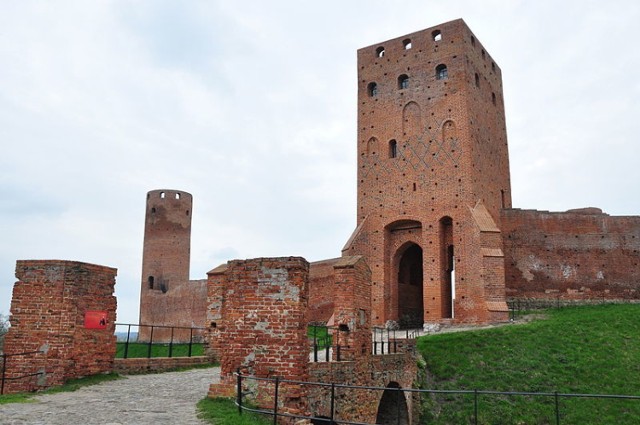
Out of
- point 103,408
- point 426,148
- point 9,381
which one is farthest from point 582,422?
point 426,148

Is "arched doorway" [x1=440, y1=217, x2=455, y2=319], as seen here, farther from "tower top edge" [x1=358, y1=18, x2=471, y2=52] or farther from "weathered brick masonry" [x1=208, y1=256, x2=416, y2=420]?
"weathered brick masonry" [x1=208, y1=256, x2=416, y2=420]

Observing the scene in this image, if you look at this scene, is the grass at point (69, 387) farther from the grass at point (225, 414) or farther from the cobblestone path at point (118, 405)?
the grass at point (225, 414)

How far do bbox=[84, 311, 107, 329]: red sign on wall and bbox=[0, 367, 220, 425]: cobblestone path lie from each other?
1.12 m

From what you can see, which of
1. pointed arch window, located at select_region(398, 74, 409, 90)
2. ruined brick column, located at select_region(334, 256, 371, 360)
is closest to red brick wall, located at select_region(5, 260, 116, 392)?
ruined brick column, located at select_region(334, 256, 371, 360)

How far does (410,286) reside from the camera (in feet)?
94.1

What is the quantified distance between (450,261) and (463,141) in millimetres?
5476

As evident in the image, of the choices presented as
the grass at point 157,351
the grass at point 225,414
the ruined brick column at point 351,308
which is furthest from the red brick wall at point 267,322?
the grass at point 157,351

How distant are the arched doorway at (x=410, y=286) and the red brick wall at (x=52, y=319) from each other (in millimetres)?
17737

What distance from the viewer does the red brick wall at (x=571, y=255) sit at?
26.7m

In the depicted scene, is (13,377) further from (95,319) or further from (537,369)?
(537,369)

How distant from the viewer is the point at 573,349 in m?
17.7

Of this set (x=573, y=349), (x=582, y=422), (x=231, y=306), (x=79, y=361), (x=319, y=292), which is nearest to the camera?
(x=231, y=306)

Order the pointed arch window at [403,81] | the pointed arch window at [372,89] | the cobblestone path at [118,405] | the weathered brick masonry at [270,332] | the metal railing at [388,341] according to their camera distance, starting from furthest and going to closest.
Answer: the pointed arch window at [372,89] < the pointed arch window at [403,81] < the metal railing at [388,341] < the weathered brick masonry at [270,332] < the cobblestone path at [118,405]

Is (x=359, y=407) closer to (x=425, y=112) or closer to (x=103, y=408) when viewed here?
(x=103, y=408)
